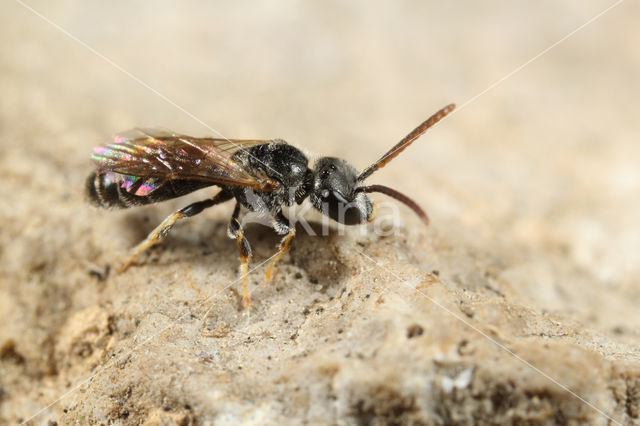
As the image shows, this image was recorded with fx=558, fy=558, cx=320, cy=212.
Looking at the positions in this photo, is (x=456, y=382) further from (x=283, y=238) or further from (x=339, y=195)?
(x=283, y=238)

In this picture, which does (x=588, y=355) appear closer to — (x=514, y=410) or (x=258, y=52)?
(x=514, y=410)

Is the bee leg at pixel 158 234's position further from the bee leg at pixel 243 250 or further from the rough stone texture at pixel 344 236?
the bee leg at pixel 243 250

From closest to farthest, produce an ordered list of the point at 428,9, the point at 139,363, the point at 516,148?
the point at 139,363, the point at 516,148, the point at 428,9

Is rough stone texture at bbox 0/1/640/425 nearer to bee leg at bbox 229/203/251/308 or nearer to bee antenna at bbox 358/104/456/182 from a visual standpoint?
bee leg at bbox 229/203/251/308

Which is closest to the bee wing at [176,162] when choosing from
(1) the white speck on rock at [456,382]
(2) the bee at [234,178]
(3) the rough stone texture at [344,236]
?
(2) the bee at [234,178]

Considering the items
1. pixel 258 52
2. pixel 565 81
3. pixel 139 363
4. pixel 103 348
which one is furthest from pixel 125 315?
pixel 565 81

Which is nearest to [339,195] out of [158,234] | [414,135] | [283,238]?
[283,238]

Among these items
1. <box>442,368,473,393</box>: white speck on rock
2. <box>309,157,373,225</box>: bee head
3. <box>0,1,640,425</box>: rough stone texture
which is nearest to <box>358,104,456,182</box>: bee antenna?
<box>309,157,373,225</box>: bee head
